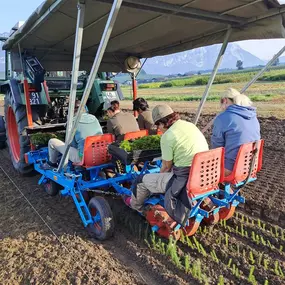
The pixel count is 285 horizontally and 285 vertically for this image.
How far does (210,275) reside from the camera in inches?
120

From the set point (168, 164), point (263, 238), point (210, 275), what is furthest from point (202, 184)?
point (263, 238)

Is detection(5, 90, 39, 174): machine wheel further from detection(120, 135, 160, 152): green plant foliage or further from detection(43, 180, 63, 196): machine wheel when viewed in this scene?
detection(120, 135, 160, 152): green plant foliage

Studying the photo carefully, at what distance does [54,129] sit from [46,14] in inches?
99.0

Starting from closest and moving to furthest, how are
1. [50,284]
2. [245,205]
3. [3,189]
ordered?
[50,284] < [245,205] < [3,189]

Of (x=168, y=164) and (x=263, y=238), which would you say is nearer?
(x=168, y=164)

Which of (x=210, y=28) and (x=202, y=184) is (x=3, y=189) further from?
(x=210, y=28)

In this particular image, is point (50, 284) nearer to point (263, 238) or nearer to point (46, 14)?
point (263, 238)

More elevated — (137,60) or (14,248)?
(137,60)

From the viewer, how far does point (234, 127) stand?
3445mm

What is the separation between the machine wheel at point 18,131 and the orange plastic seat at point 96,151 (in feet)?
5.75

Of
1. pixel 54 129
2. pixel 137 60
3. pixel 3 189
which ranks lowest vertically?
pixel 3 189

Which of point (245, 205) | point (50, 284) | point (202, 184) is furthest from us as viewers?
point (245, 205)

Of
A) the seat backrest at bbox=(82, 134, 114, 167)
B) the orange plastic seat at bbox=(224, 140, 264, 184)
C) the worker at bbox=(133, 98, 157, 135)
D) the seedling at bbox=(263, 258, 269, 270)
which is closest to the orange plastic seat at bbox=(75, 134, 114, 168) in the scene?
the seat backrest at bbox=(82, 134, 114, 167)

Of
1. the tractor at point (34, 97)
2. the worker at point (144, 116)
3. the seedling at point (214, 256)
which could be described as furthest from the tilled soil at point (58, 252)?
the worker at point (144, 116)
